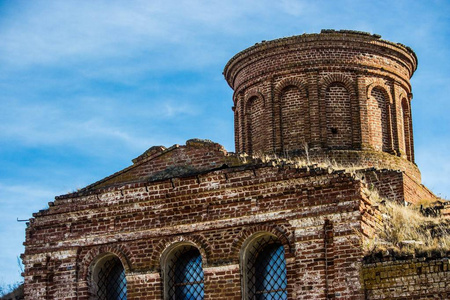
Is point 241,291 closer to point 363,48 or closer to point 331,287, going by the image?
point 331,287

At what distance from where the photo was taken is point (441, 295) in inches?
587

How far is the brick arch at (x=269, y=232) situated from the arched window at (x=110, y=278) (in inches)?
120

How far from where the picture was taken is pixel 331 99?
2314cm

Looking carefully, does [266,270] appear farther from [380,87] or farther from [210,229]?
[380,87]

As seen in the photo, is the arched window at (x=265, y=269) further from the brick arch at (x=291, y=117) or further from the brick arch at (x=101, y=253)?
the brick arch at (x=291, y=117)

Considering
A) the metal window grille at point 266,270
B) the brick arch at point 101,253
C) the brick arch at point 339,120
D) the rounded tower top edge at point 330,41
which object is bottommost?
the metal window grille at point 266,270

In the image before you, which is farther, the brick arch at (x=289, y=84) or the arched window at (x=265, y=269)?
the brick arch at (x=289, y=84)

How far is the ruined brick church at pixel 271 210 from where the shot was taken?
1608 cm

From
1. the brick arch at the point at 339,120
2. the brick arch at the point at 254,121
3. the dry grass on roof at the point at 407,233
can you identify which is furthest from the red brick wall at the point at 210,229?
the brick arch at the point at 254,121

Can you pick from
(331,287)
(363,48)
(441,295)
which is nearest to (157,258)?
(331,287)

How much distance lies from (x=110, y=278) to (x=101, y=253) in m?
0.71

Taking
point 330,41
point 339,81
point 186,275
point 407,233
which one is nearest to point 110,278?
point 186,275

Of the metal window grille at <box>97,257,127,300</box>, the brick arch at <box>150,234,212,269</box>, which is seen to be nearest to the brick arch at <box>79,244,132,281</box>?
the metal window grille at <box>97,257,127,300</box>

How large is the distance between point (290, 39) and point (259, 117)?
2506 millimetres
